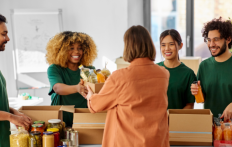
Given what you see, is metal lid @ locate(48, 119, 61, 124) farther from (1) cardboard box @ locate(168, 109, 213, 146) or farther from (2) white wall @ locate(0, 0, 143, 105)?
(2) white wall @ locate(0, 0, 143, 105)

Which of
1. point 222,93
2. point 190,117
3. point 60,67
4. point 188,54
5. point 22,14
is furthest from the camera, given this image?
point 188,54

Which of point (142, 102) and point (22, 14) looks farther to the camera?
point (22, 14)

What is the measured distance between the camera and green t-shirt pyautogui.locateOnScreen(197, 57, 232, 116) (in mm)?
1924

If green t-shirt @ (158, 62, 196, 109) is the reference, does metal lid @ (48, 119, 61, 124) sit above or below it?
below

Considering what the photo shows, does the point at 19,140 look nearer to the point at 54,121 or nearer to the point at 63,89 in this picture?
the point at 54,121

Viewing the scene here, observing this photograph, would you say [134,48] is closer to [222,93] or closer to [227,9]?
[222,93]

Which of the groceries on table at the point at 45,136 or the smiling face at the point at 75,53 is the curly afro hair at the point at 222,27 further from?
the groceries on table at the point at 45,136

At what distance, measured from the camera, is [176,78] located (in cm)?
193

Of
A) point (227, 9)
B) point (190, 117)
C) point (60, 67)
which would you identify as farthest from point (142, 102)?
point (227, 9)

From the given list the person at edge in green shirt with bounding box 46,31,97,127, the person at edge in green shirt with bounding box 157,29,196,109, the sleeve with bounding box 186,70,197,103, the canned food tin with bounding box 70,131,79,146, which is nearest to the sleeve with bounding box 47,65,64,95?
the person at edge in green shirt with bounding box 46,31,97,127

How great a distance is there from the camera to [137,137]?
4.38 feet

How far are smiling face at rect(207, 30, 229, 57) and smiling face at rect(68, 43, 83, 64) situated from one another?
1048mm

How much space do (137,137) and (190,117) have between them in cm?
44

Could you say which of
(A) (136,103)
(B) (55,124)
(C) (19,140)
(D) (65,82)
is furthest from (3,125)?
(A) (136,103)
